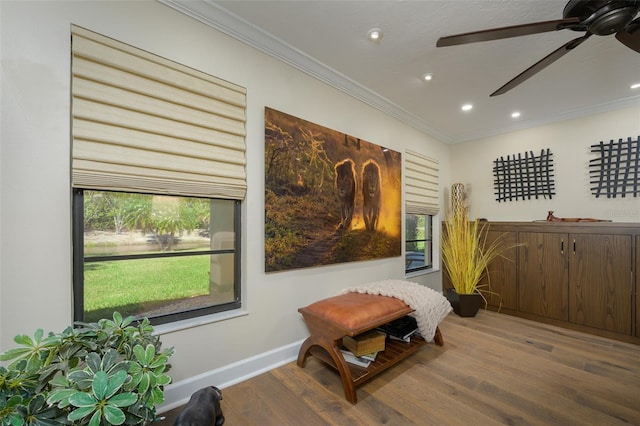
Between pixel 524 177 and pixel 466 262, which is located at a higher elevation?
pixel 524 177

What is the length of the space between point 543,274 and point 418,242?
146 centimetres

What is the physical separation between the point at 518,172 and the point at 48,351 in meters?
4.83

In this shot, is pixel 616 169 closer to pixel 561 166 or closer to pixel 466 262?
pixel 561 166

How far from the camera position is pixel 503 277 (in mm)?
3473

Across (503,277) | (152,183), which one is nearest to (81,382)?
(152,183)

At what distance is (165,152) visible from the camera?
1.61 metres

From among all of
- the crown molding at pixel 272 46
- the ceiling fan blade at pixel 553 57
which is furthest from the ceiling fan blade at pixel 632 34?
the crown molding at pixel 272 46

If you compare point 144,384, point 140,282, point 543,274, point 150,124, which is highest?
point 150,124

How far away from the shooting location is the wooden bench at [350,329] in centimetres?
180

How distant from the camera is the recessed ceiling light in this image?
1.92 m

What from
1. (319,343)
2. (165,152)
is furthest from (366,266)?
(165,152)

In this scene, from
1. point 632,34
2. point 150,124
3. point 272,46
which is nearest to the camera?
point 632,34

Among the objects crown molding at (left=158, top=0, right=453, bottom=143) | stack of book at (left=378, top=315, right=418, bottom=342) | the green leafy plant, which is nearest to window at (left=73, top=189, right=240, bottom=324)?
the green leafy plant

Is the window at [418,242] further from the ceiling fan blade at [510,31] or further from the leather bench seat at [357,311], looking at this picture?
the ceiling fan blade at [510,31]
